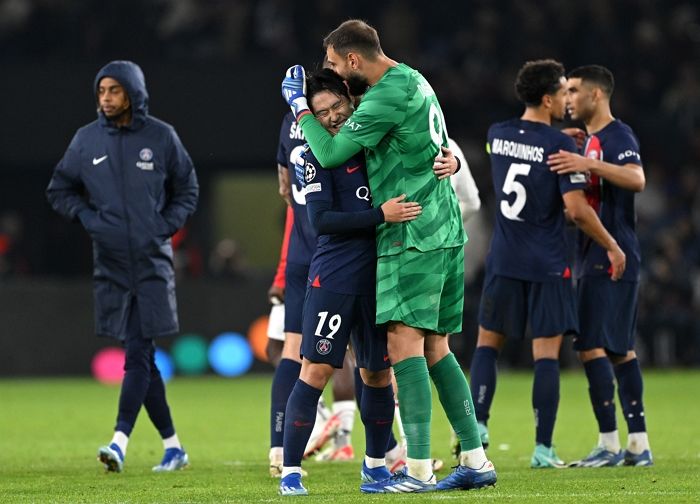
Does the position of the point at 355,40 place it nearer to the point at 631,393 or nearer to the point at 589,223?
the point at 589,223

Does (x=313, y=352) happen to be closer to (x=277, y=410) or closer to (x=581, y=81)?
(x=277, y=410)

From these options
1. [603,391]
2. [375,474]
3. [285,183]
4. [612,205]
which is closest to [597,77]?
[612,205]

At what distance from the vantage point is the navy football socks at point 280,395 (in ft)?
27.4

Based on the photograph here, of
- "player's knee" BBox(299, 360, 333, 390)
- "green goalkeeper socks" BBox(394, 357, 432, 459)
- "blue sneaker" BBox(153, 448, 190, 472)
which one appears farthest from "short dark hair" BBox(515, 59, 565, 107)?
"blue sneaker" BBox(153, 448, 190, 472)

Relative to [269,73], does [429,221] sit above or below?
below

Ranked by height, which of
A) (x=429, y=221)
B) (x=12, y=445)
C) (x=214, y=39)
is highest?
(x=214, y=39)

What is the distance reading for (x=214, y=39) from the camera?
21938mm

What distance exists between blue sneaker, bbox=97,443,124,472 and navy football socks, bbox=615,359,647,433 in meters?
2.99

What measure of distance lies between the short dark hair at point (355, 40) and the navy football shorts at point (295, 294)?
1785 millimetres

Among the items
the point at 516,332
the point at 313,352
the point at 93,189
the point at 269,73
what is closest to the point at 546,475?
the point at 516,332

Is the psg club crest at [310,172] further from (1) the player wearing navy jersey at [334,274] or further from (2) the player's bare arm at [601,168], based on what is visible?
(2) the player's bare arm at [601,168]

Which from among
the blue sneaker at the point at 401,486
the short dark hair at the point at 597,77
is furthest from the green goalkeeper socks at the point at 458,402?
the short dark hair at the point at 597,77

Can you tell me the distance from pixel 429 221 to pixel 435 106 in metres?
0.55

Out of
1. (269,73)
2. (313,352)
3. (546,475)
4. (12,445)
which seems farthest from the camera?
(269,73)
